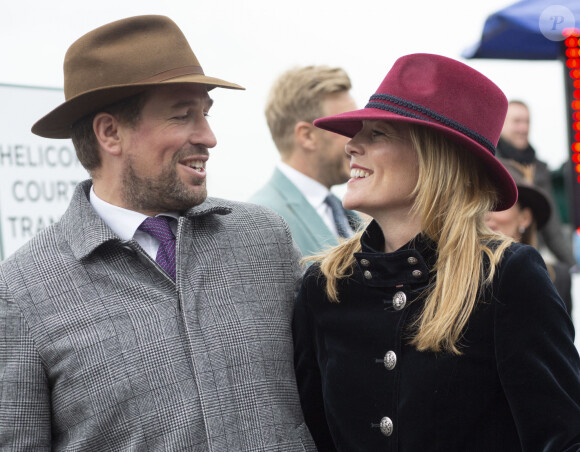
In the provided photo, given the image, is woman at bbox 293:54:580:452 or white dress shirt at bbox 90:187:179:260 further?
white dress shirt at bbox 90:187:179:260

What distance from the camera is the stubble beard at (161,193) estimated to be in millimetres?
3102

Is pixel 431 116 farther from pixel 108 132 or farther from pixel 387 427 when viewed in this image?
pixel 108 132

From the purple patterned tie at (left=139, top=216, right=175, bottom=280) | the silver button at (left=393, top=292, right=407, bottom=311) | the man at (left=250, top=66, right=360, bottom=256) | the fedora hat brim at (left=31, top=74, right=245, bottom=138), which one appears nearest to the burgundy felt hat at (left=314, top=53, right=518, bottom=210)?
A: the silver button at (left=393, top=292, right=407, bottom=311)

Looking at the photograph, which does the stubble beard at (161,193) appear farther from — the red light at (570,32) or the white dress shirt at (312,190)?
the red light at (570,32)

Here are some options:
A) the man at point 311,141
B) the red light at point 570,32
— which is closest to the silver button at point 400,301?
the man at point 311,141

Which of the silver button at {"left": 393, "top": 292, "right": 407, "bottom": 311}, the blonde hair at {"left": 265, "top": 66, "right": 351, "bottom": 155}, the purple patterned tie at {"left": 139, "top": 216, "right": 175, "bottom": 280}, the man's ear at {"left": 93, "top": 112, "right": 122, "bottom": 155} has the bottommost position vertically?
the blonde hair at {"left": 265, "top": 66, "right": 351, "bottom": 155}

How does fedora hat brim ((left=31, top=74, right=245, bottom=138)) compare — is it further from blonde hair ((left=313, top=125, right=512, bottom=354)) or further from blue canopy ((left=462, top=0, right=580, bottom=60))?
blue canopy ((left=462, top=0, right=580, bottom=60))

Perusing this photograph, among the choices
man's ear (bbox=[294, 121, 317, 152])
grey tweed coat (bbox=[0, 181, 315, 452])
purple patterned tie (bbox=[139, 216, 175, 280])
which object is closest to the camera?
grey tweed coat (bbox=[0, 181, 315, 452])

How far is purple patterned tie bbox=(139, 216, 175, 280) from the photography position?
303 cm

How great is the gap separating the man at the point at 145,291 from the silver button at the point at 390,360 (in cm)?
37

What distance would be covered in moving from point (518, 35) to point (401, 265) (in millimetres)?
4102

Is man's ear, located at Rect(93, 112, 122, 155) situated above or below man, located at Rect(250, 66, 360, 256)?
above

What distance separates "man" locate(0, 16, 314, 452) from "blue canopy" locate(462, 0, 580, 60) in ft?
12.0

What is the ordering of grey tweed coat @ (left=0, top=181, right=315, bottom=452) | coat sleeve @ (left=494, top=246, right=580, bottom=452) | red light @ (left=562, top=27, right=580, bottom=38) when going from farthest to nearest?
red light @ (left=562, top=27, right=580, bottom=38) < grey tweed coat @ (left=0, top=181, right=315, bottom=452) < coat sleeve @ (left=494, top=246, right=580, bottom=452)
